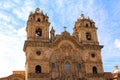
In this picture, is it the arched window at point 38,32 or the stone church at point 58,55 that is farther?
the arched window at point 38,32

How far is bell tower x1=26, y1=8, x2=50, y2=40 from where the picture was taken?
35500 mm

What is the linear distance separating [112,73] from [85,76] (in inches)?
229

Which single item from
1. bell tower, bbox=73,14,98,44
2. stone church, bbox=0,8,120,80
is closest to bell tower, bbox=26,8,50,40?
stone church, bbox=0,8,120,80

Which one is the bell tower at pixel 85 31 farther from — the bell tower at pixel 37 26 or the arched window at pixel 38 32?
the arched window at pixel 38 32

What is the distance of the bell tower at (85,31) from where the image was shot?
124ft

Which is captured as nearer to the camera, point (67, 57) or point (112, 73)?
point (67, 57)

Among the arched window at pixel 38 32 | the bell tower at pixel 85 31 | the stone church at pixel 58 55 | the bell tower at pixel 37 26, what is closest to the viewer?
the stone church at pixel 58 55

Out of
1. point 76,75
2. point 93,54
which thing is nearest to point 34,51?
point 76,75

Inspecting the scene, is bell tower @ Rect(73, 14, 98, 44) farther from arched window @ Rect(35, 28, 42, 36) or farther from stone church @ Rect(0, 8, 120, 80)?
arched window @ Rect(35, 28, 42, 36)

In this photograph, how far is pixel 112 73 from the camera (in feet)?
124

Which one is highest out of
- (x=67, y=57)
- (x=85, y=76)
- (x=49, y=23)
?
(x=49, y=23)

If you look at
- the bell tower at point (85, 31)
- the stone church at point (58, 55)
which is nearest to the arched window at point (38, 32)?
the stone church at point (58, 55)

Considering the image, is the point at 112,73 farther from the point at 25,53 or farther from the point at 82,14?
the point at 25,53

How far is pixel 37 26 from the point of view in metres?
36.3
